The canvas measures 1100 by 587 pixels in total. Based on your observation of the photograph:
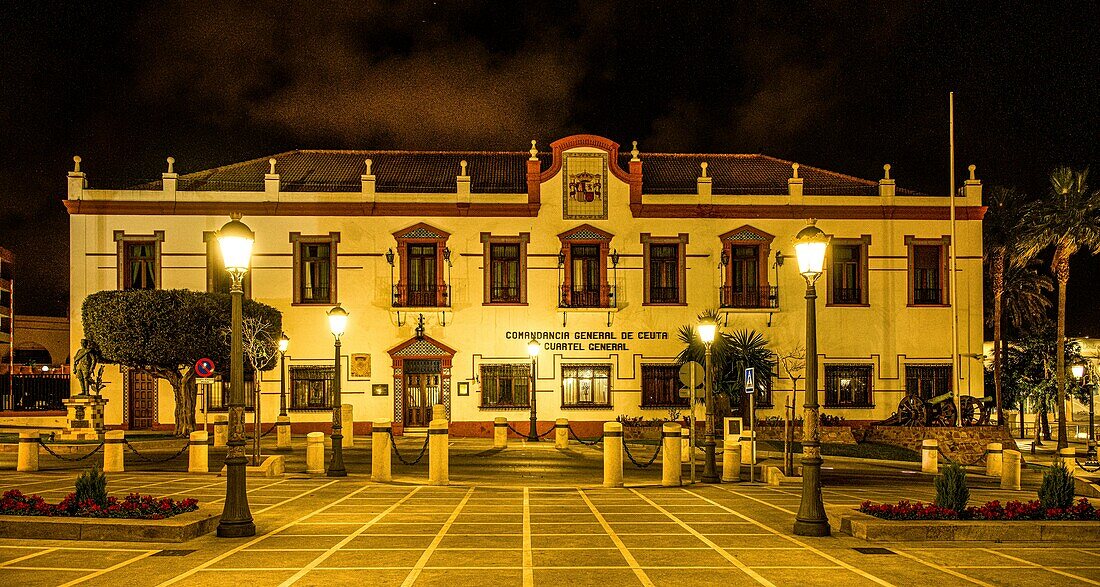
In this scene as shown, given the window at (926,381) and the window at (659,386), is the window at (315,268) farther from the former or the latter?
the window at (926,381)

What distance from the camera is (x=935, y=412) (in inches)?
1292

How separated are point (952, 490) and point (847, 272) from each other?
1026 inches

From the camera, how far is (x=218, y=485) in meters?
18.4

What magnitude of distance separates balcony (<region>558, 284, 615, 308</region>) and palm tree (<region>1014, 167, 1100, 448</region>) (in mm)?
17241

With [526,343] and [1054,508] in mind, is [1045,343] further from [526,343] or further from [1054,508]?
[1054,508]

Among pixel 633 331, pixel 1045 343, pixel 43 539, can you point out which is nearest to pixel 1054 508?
pixel 43 539

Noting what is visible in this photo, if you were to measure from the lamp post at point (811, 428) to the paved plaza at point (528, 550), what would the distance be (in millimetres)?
303

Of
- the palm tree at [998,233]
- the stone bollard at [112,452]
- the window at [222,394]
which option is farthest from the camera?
the palm tree at [998,233]

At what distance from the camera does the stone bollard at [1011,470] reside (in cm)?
2125

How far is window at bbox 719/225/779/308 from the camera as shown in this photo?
36.6m

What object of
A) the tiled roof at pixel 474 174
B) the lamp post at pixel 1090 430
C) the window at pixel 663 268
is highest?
the tiled roof at pixel 474 174

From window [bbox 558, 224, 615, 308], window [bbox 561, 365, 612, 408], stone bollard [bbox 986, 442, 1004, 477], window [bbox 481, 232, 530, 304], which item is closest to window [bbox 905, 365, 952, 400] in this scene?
window [bbox 561, 365, 612, 408]

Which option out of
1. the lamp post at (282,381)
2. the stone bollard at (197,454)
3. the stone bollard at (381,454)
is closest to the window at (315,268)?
the lamp post at (282,381)

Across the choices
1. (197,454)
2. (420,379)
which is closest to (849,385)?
(420,379)
